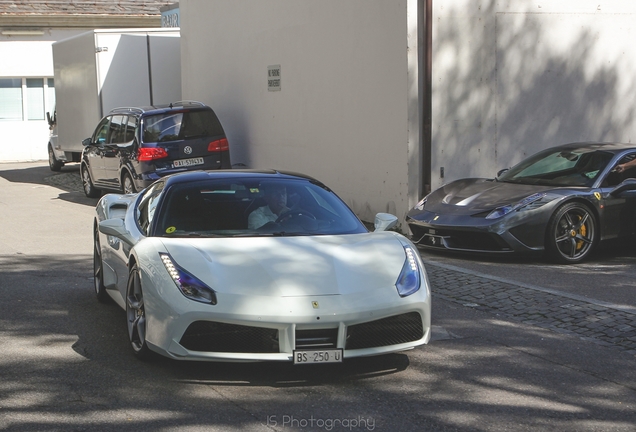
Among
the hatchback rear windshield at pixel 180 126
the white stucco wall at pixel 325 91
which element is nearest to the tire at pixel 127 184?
the hatchback rear windshield at pixel 180 126

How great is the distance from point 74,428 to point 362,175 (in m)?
9.24

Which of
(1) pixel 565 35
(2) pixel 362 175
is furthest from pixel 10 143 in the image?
(1) pixel 565 35

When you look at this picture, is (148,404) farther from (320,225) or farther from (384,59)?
(384,59)

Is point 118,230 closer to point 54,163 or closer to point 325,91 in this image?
point 325,91

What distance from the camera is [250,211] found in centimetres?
637

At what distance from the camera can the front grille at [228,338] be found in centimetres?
504

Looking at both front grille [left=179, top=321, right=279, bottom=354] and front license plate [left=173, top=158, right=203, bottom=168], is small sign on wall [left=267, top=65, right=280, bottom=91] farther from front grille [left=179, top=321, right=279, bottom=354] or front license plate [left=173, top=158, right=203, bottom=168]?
front grille [left=179, top=321, right=279, bottom=354]

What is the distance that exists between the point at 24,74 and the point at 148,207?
24830 millimetres

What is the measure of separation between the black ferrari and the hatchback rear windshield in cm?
636

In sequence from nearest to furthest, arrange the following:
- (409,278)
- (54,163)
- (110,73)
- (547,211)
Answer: (409,278) → (547,211) → (110,73) → (54,163)

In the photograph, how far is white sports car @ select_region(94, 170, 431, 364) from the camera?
505cm

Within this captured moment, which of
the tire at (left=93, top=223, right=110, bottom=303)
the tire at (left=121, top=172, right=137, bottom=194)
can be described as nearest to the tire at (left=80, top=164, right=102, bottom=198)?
the tire at (left=121, top=172, right=137, bottom=194)

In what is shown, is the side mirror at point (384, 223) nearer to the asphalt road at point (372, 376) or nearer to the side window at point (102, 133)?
the asphalt road at point (372, 376)

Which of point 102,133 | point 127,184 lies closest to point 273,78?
point 127,184
